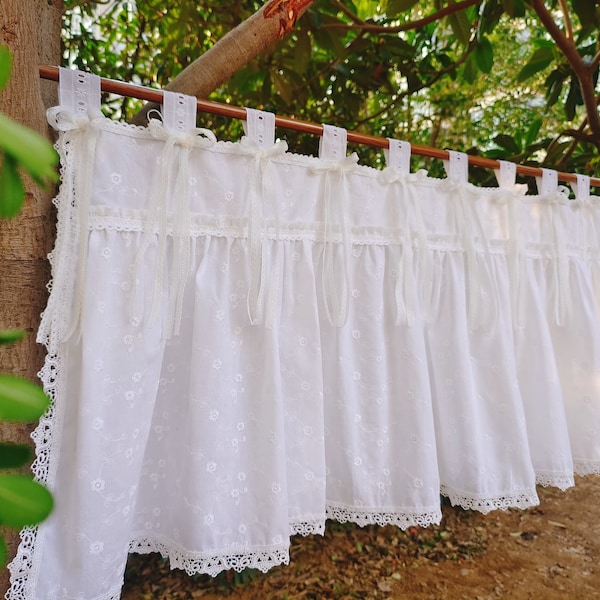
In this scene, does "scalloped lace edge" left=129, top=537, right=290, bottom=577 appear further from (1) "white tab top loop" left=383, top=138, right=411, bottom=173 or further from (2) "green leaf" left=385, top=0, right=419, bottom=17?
(2) "green leaf" left=385, top=0, right=419, bottom=17

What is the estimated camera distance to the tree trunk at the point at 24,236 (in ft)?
2.15

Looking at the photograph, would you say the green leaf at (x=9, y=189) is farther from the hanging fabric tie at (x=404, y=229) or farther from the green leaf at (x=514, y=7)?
the green leaf at (x=514, y=7)

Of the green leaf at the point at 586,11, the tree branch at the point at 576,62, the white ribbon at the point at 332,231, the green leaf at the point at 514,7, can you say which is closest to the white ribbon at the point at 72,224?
the white ribbon at the point at 332,231

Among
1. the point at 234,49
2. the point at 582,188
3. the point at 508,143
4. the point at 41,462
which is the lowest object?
the point at 41,462

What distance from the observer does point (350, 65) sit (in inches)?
64.5

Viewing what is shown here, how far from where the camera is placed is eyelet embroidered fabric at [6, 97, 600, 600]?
711mm

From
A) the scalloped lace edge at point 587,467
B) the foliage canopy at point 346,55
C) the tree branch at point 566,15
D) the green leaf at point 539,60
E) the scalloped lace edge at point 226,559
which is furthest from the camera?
the green leaf at point 539,60

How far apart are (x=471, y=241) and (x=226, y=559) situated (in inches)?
32.6

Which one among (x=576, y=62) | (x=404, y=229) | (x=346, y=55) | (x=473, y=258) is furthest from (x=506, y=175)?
(x=346, y=55)

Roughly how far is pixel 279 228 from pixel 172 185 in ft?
0.68

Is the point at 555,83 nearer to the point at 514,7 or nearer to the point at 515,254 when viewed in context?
the point at 514,7

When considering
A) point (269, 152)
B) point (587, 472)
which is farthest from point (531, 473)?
point (269, 152)

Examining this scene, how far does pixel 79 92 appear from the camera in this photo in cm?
71

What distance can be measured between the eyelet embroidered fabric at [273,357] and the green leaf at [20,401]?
0.51m
